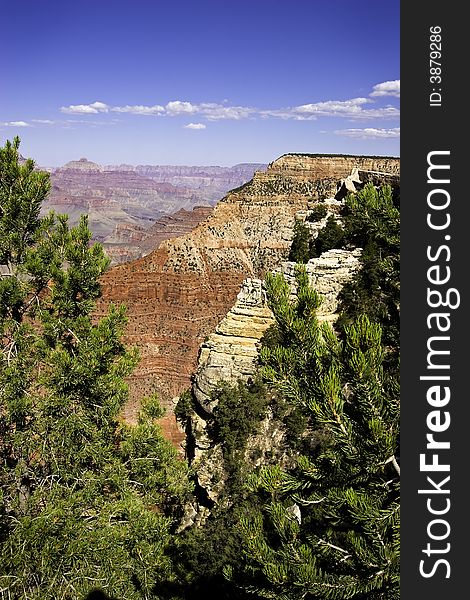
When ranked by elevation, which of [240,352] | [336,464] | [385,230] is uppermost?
[385,230]

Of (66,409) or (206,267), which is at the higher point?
(206,267)

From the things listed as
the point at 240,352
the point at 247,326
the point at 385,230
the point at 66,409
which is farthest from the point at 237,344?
the point at 385,230

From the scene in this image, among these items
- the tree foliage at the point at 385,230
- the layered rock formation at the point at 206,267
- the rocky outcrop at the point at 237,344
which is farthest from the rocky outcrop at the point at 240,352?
the layered rock formation at the point at 206,267

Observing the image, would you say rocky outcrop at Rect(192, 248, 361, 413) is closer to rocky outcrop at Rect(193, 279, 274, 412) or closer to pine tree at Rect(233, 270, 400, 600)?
rocky outcrop at Rect(193, 279, 274, 412)

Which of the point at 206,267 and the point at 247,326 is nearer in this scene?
the point at 247,326

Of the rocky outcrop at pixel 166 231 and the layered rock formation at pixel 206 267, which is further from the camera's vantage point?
the rocky outcrop at pixel 166 231

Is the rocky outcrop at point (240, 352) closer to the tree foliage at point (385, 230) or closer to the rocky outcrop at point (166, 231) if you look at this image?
the tree foliage at point (385, 230)

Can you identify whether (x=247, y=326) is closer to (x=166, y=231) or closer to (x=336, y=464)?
(x=336, y=464)

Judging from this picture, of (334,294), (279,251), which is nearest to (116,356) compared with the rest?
(334,294)
